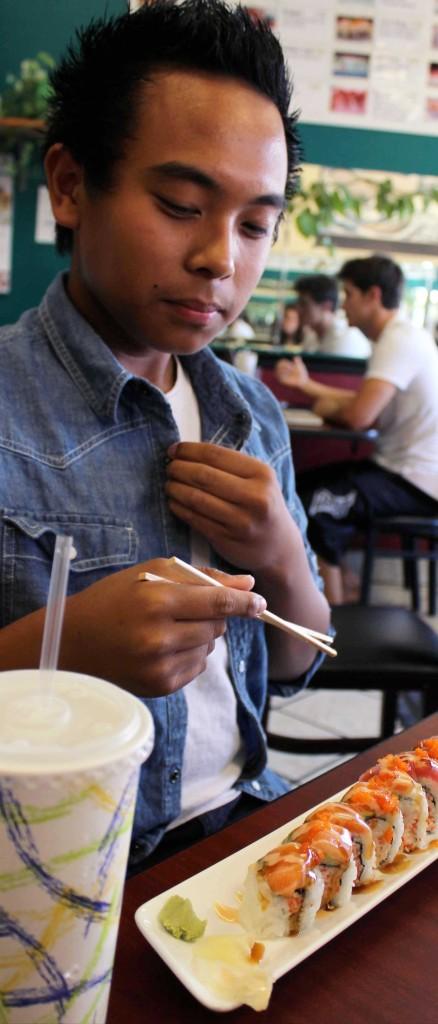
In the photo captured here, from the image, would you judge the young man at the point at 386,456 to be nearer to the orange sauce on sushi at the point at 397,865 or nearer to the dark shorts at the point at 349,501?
the dark shorts at the point at 349,501

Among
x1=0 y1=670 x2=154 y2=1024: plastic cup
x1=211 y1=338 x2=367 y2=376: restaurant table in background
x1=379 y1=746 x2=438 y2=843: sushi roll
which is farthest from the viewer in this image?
x1=211 y1=338 x2=367 y2=376: restaurant table in background

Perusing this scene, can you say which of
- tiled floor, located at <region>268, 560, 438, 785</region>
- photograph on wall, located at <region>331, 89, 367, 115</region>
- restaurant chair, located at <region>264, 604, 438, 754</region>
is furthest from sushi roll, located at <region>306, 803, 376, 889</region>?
photograph on wall, located at <region>331, 89, 367, 115</region>

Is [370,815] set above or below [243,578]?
below

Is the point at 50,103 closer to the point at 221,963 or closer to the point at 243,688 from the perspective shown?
the point at 243,688

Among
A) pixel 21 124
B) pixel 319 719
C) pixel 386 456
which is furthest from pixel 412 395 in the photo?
pixel 21 124

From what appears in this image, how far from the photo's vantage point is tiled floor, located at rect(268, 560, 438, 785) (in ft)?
8.46

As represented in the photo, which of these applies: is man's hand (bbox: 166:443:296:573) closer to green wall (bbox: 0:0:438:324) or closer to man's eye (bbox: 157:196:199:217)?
man's eye (bbox: 157:196:199:217)

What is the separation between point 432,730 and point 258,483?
0.35 metres

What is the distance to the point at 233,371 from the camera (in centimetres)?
130

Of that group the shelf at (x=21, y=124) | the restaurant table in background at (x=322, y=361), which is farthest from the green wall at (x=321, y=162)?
the restaurant table in background at (x=322, y=361)

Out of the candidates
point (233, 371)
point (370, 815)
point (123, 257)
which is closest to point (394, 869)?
point (370, 815)

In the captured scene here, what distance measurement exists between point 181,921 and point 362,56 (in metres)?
4.03

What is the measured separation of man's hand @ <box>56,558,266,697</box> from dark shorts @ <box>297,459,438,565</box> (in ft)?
9.91

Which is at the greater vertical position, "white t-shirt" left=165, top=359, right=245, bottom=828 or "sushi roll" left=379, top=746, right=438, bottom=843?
"sushi roll" left=379, top=746, right=438, bottom=843
